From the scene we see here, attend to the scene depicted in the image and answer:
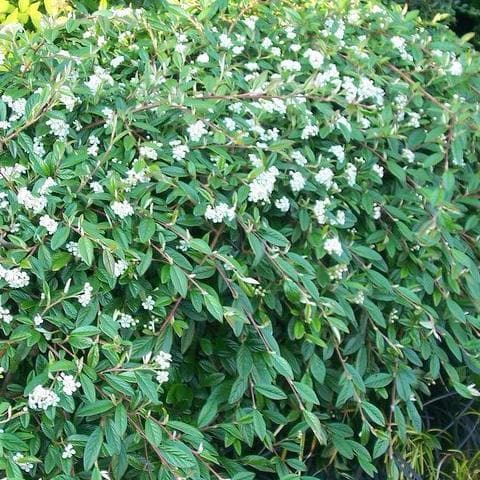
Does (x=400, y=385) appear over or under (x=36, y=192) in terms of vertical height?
under

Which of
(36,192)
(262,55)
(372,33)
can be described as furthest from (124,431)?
(372,33)

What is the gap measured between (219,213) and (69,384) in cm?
56

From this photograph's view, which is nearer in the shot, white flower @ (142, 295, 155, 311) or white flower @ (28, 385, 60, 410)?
white flower @ (28, 385, 60, 410)

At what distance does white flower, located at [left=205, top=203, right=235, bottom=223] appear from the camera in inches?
79.4

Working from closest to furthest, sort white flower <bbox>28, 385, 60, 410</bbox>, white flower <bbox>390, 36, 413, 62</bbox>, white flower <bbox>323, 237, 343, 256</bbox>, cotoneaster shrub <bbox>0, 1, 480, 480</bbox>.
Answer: white flower <bbox>28, 385, 60, 410</bbox>, cotoneaster shrub <bbox>0, 1, 480, 480</bbox>, white flower <bbox>323, 237, 343, 256</bbox>, white flower <bbox>390, 36, 413, 62</bbox>

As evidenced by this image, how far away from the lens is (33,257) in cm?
187

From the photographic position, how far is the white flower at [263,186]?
2.08m

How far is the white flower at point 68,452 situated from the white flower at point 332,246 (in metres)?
0.83

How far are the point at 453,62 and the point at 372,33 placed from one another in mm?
301

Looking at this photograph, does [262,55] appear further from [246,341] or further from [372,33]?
[246,341]

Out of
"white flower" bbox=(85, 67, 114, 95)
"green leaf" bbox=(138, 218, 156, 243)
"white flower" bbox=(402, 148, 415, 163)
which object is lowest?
"white flower" bbox=(402, 148, 415, 163)

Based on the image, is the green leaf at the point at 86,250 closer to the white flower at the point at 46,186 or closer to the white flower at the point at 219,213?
the white flower at the point at 46,186

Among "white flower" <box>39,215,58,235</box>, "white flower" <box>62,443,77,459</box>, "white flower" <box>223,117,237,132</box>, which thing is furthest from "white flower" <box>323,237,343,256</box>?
"white flower" <box>62,443,77,459</box>

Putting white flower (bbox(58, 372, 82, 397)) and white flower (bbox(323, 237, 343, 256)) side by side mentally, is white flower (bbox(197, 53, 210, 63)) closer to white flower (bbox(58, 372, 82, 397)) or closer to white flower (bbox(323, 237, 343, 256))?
white flower (bbox(323, 237, 343, 256))
